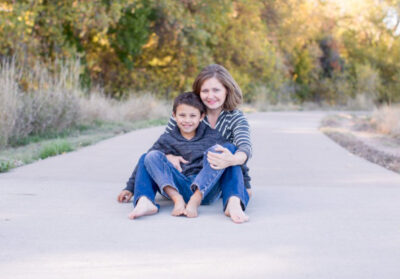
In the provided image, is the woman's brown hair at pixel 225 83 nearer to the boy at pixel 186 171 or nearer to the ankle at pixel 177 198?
the boy at pixel 186 171

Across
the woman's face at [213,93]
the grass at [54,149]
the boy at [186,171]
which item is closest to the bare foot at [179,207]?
the boy at [186,171]

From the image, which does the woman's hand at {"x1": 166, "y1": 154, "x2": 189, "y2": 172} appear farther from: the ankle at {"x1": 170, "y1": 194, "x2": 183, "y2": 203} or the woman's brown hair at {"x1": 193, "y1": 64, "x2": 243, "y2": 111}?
the woman's brown hair at {"x1": 193, "y1": 64, "x2": 243, "y2": 111}

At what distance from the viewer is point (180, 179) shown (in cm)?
430

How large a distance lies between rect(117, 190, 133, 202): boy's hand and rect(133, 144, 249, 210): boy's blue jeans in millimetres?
297

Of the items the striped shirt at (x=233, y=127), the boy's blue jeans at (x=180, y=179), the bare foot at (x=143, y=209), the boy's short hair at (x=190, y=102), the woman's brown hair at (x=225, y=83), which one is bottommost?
the bare foot at (x=143, y=209)

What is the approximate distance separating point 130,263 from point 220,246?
60cm

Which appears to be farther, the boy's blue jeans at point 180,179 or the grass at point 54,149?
the grass at point 54,149

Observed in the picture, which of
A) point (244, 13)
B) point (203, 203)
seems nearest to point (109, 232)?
point (203, 203)

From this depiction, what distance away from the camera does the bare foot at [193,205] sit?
4.01 meters

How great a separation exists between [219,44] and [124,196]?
65.7 ft

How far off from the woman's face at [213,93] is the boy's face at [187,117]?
0.20 metres

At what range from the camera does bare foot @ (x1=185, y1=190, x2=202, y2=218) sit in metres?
4.01

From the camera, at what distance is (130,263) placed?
291 cm

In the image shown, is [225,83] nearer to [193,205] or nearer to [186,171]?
[186,171]
